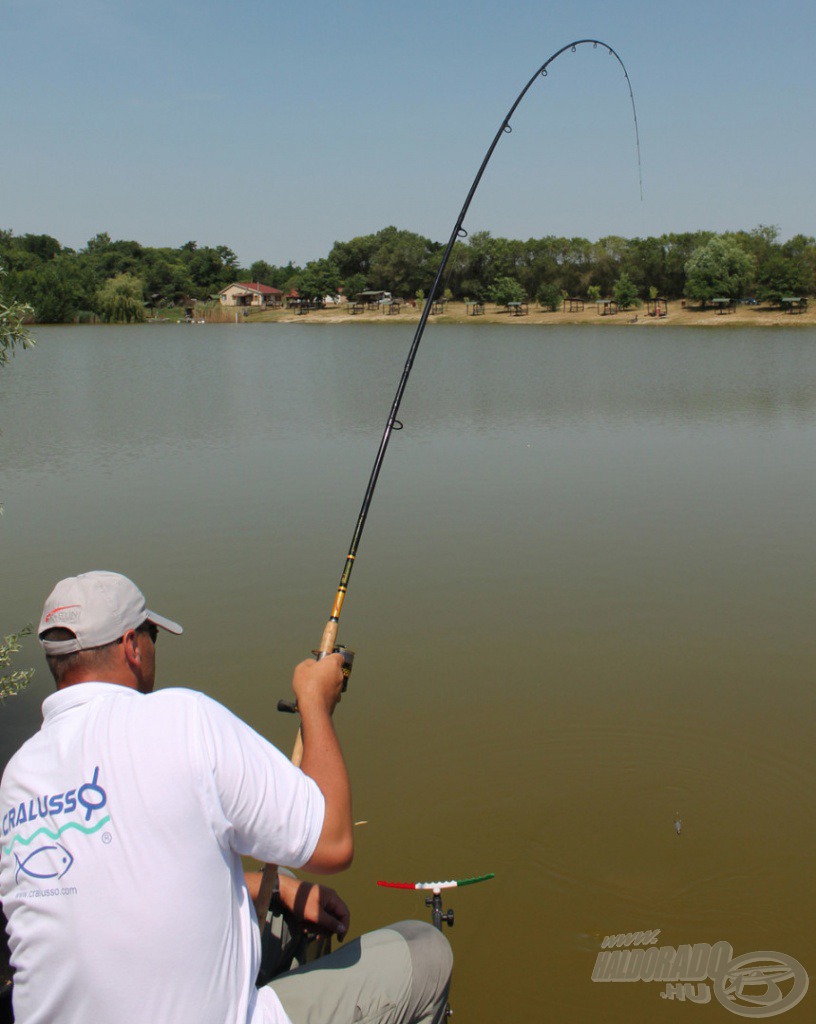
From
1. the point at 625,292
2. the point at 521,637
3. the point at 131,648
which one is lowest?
the point at 521,637

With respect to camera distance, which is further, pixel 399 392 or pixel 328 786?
pixel 399 392

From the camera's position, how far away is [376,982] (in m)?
2.14

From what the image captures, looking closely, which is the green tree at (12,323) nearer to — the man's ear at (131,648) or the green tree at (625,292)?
the man's ear at (131,648)

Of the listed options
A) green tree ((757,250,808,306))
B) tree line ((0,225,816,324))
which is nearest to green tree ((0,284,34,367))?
tree line ((0,225,816,324))

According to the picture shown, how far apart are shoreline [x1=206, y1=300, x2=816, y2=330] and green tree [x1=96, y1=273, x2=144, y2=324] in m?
12.7

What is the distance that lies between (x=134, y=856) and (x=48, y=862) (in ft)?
0.50

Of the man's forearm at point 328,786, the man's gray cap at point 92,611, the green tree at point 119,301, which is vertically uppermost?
the green tree at point 119,301

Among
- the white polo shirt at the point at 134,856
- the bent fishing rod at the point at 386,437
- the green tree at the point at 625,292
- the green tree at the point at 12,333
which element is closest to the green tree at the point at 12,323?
the green tree at the point at 12,333

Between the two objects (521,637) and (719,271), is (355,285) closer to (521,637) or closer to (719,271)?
(719,271)

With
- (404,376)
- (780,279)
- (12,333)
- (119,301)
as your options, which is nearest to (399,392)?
(404,376)

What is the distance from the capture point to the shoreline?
5991cm

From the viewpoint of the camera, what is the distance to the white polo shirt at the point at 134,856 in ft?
5.17

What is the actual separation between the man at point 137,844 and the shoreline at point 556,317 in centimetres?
6001

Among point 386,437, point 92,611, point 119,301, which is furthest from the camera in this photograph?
point 119,301
